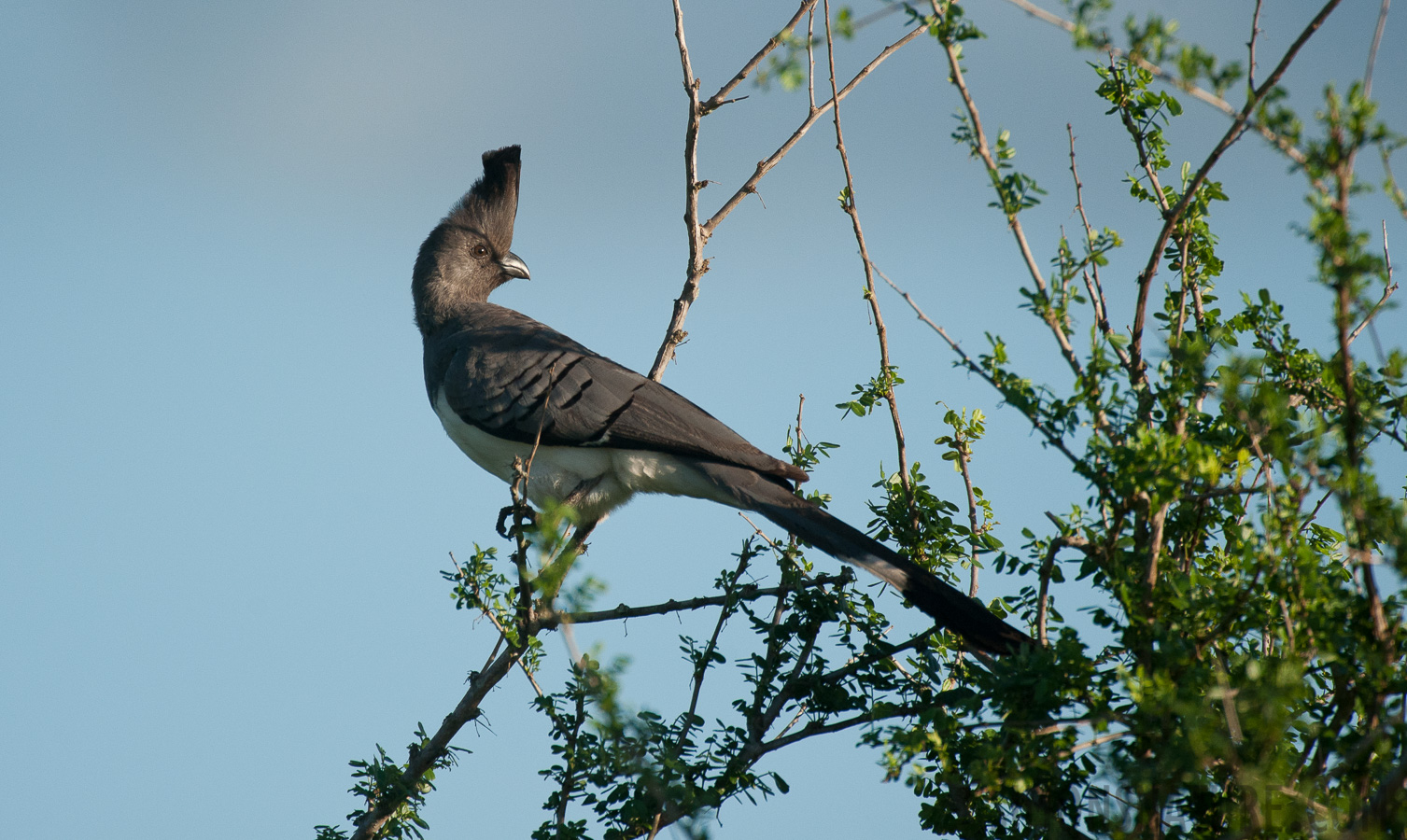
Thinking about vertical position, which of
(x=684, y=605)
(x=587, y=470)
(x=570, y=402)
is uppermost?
(x=570, y=402)

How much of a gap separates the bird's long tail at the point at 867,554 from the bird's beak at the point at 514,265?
3009 mm

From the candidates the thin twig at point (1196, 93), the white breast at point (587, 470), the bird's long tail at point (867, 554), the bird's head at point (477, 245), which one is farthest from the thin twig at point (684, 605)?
the bird's head at point (477, 245)

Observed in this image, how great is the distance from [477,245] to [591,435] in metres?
2.60

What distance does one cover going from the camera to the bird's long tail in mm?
3520

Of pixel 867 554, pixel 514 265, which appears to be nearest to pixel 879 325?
pixel 867 554

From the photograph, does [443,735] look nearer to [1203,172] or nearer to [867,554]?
[867,554]

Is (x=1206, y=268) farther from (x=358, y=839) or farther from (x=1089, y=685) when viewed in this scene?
(x=358, y=839)

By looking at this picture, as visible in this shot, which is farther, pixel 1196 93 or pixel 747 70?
pixel 747 70

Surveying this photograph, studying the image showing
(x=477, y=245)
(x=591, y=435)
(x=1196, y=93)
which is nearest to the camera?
(x=1196, y=93)

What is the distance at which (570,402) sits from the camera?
525cm

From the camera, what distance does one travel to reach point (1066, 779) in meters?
2.93

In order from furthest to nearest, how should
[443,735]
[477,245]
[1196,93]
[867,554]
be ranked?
[477,245]
[443,735]
[867,554]
[1196,93]

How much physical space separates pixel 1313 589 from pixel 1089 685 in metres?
0.61

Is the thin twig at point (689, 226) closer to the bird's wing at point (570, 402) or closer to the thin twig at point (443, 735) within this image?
the bird's wing at point (570, 402)
